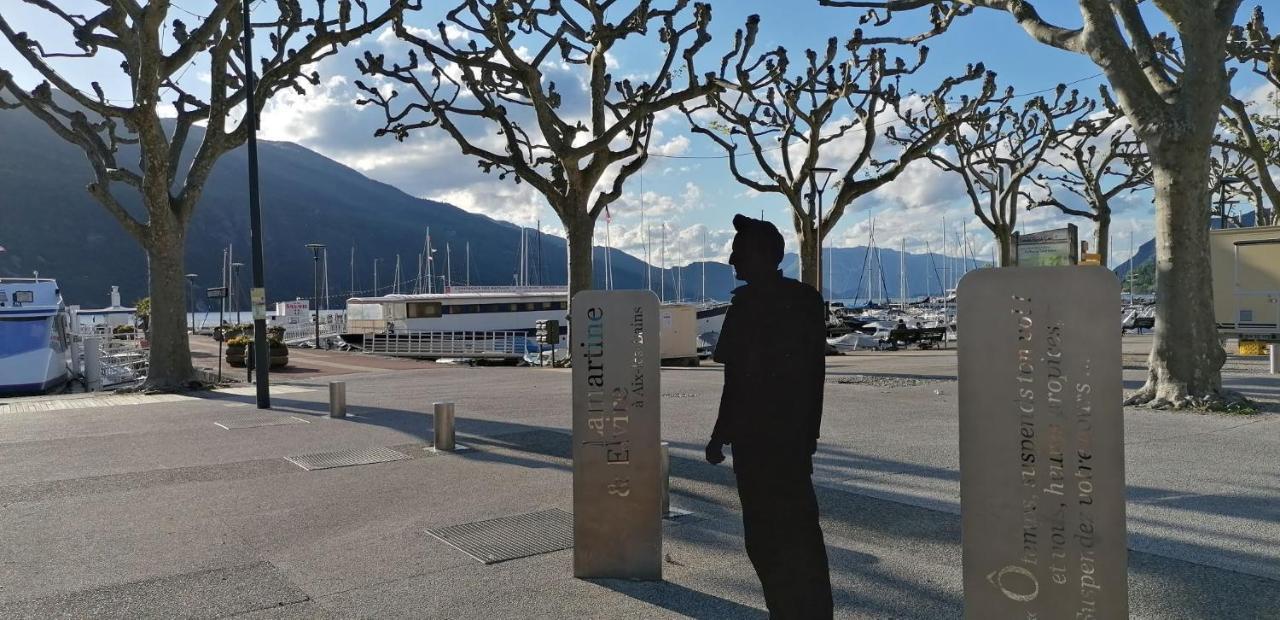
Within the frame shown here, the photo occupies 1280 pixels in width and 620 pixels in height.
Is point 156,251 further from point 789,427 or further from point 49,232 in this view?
point 49,232

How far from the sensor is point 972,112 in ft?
88.3

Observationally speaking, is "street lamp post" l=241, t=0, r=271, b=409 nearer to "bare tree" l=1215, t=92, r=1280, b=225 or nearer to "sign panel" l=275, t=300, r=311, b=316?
"bare tree" l=1215, t=92, r=1280, b=225

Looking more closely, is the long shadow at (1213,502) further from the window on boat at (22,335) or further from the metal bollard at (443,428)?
the window on boat at (22,335)

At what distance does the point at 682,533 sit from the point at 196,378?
15443 millimetres

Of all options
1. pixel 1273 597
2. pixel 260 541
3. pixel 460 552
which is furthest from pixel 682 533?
pixel 1273 597

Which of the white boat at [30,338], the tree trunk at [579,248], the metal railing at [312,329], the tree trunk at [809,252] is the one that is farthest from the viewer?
the metal railing at [312,329]

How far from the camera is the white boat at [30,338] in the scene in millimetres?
21406

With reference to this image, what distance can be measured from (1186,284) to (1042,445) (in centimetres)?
1001

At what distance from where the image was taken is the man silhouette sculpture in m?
3.68

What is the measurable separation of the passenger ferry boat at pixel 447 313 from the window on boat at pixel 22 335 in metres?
21.6

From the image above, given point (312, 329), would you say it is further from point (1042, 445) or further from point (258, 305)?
point (1042, 445)

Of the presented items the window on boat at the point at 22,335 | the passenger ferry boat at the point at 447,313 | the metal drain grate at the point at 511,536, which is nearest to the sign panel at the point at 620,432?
the metal drain grate at the point at 511,536

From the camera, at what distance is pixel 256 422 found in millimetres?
12164

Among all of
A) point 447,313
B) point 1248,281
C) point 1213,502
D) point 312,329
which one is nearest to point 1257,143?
point 1248,281
